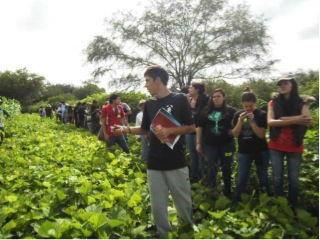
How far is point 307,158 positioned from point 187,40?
23.4m

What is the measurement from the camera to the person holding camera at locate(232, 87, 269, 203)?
4.41 m

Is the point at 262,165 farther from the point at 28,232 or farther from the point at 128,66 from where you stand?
the point at 128,66

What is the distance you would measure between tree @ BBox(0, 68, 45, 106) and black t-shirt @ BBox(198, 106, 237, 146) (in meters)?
61.8

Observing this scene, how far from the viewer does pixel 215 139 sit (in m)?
4.87

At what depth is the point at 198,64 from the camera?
89.3 feet

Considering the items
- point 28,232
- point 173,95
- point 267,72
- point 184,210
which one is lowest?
point 28,232

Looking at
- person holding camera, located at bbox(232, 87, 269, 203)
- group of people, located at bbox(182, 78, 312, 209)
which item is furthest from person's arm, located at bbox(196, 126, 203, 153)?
person holding camera, located at bbox(232, 87, 269, 203)

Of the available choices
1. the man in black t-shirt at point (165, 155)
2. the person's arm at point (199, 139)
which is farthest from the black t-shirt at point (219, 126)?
the man in black t-shirt at point (165, 155)

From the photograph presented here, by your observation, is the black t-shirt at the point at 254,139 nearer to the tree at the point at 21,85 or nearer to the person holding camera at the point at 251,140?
the person holding camera at the point at 251,140

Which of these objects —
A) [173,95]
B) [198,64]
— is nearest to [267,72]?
[198,64]

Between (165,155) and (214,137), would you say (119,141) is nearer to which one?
(214,137)

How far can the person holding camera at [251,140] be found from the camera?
14.5 feet

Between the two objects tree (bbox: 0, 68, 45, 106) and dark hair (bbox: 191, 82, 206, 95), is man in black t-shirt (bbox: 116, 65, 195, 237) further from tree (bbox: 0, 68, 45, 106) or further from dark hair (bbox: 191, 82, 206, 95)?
tree (bbox: 0, 68, 45, 106)

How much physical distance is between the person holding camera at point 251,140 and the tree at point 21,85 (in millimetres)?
62374
